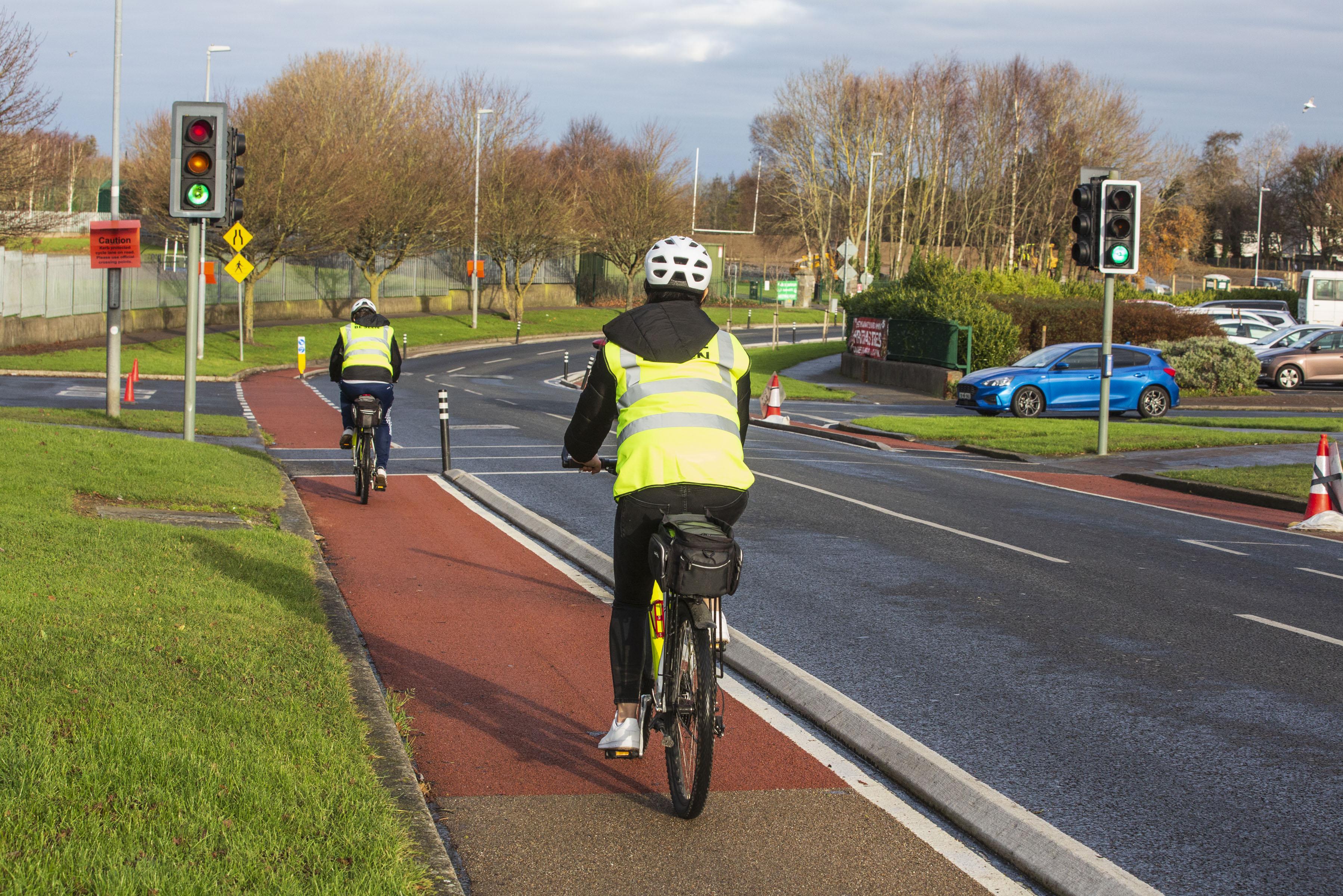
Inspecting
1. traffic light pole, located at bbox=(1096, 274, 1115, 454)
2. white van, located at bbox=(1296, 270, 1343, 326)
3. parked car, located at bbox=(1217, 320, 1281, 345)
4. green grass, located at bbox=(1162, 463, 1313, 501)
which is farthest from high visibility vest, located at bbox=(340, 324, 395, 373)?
white van, located at bbox=(1296, 270, 1343, 326)

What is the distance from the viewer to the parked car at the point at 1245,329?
42.5 meters

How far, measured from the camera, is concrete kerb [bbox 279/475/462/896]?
385cm

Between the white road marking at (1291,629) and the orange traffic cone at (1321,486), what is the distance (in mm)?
5640

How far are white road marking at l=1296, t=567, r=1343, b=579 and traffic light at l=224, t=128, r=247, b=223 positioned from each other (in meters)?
11.0

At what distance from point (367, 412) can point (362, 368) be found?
44 centimetres

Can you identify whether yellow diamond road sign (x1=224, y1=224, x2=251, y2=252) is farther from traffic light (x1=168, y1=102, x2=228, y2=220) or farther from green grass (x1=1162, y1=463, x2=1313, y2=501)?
green grass (x1=1162, y1=463, x2=1313, y2=501)

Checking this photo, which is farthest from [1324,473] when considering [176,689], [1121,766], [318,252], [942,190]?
[942,190]

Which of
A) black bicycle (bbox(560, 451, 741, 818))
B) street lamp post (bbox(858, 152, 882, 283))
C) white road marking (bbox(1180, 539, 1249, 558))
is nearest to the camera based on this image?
black bicycle (bbox(560, 451, 741, 818))

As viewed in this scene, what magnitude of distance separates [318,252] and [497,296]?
24550 millimetres

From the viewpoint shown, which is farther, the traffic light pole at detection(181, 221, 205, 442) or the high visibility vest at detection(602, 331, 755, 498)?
the traffic light pole at detection(181, 221, 205, 442)

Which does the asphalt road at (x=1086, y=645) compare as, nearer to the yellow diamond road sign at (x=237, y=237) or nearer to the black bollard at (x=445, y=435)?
the black bollard at (x=445, y=435)

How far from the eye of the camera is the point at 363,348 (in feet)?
39.9

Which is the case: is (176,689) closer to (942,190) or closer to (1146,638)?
(1146,638)

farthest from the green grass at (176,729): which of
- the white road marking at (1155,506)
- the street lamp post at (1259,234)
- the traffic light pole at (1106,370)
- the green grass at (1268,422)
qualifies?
the street lamp post at (1259,234)
